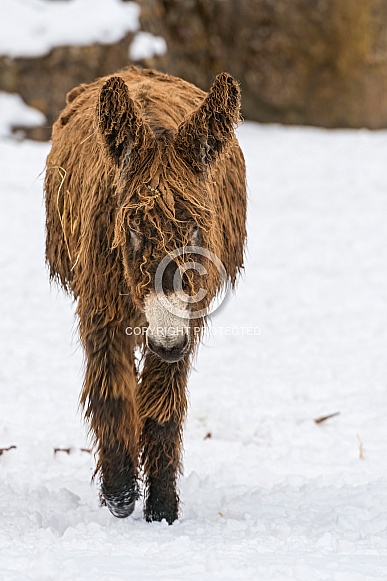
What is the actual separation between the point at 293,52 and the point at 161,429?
11.4m

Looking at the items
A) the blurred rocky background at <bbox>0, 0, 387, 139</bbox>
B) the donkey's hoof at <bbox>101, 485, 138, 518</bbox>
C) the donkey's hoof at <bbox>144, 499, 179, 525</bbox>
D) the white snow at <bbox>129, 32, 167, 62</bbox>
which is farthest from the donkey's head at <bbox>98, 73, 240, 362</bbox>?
the blurred rocky background at <bbox>0, 0, 387, 139</bbox>

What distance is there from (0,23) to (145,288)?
9948 millimetres

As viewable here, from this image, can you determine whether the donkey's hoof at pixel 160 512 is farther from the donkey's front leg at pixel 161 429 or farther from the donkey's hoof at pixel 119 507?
the donkey's hoof at pixel 119 507

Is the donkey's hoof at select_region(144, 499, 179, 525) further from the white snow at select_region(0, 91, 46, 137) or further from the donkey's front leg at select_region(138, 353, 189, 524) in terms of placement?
the white snow at select_region(0, 91, 46, 137)

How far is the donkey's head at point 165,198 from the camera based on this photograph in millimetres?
3639

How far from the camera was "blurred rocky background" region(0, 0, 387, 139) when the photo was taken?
47.2 ft

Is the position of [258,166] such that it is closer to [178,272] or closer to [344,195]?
[344,195]

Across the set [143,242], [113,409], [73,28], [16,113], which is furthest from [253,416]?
[73,28]

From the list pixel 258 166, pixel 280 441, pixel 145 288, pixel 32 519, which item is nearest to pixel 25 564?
pixel 32 519

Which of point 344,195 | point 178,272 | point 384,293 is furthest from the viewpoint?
point 344,195

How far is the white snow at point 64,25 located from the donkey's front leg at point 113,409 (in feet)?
29.0

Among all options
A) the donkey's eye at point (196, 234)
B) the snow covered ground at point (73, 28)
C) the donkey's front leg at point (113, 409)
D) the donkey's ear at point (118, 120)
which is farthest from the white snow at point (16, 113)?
the donkey's eye at point (196, 234)

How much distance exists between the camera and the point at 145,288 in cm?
368

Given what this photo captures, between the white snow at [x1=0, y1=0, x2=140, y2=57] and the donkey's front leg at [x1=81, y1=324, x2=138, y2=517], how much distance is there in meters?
8.85
